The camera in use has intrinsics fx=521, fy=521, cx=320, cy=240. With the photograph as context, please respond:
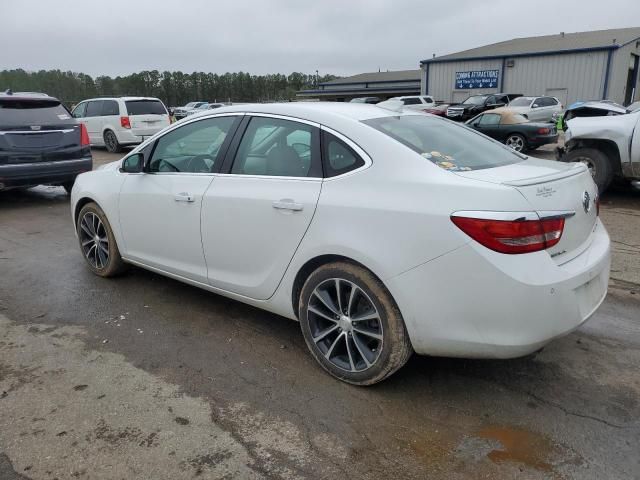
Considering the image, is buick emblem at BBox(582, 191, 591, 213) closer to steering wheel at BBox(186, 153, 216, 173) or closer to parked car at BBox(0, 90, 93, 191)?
steering wheel at BBox(186, 153, 216, 173)

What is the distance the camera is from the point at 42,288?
15.6ft

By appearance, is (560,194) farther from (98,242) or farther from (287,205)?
(98,242)

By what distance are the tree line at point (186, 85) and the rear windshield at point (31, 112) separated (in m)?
74.8

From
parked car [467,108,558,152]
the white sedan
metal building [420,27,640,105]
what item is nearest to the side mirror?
the white sedan

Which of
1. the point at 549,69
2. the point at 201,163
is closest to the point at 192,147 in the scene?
the point at 201,163

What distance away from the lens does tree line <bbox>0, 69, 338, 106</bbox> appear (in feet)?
266

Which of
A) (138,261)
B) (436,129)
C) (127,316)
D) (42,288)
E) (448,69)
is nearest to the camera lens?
(436,129)

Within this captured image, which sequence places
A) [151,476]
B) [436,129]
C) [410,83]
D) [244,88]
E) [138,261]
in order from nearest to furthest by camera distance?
[151,476], [436,129], [138,261], [410,83], [244,88]

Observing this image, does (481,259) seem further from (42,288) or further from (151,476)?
(42,288)

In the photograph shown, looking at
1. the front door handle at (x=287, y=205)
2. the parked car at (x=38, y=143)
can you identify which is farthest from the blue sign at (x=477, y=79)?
the front door handle at (x=287, y=205)

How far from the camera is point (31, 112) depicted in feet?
26.6

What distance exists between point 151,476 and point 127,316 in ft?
6.37

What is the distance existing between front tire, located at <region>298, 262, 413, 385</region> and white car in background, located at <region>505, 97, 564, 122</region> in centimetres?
1933

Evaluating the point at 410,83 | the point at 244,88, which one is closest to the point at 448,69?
the point at 410,83
